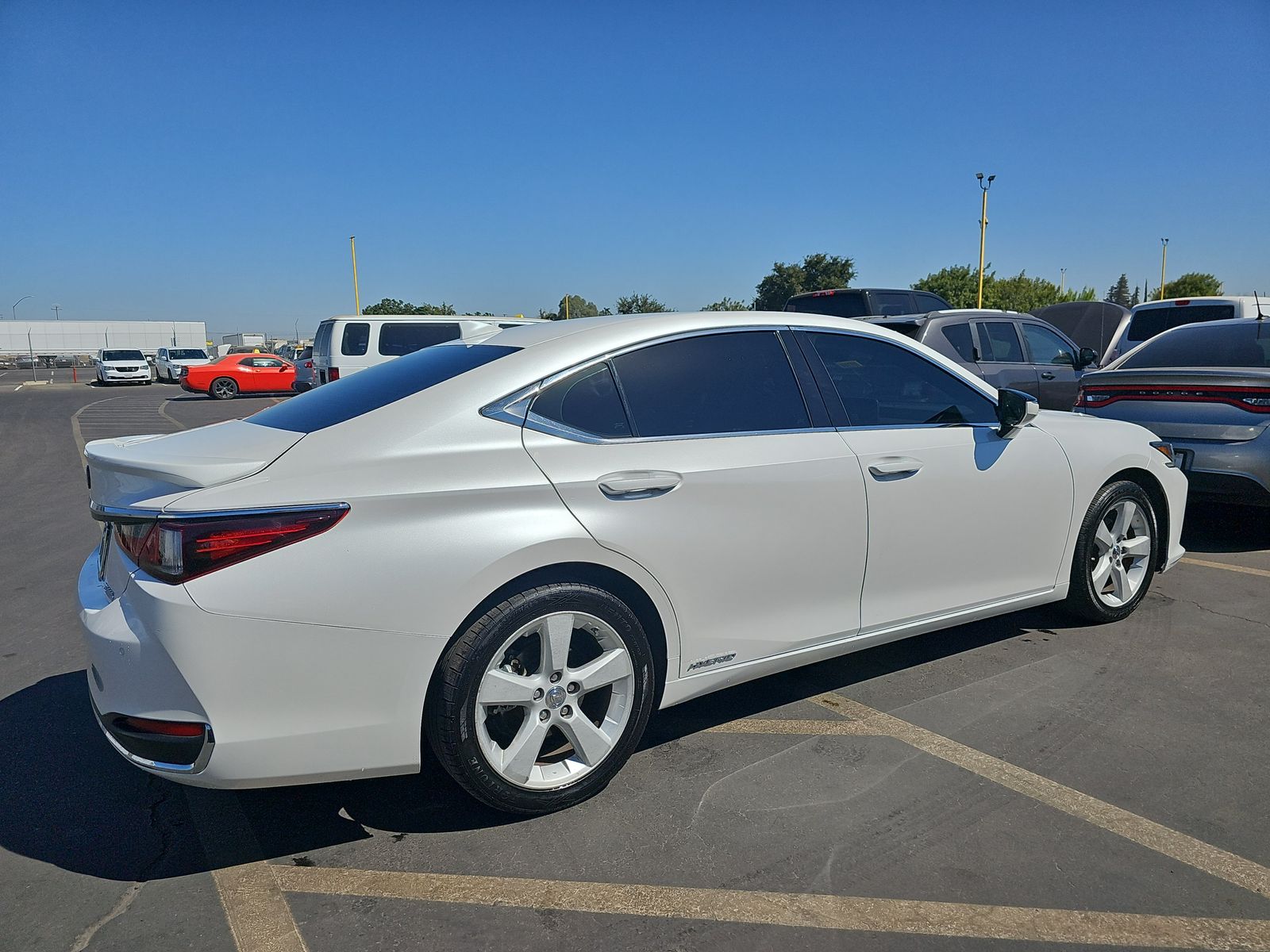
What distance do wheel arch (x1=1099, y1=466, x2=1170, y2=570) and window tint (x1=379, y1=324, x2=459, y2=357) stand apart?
48.4 ft

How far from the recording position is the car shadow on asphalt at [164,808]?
2641 mm

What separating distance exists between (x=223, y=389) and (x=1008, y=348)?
24.9 meters

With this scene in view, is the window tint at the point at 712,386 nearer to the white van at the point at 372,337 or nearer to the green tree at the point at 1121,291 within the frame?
the white van at the point at 372,337

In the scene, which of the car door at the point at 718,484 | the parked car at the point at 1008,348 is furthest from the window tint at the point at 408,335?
the car door at the point at 718,484

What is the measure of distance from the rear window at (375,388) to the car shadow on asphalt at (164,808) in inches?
45.6

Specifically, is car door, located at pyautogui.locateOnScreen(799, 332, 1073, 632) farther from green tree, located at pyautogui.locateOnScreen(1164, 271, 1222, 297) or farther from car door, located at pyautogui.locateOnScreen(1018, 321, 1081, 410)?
green tree, located at pyautogui.locateOnScreen(1164, 271, 1222, 297)

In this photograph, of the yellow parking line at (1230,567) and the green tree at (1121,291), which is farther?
the green tree at (1121,291)

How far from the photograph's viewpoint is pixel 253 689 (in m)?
2.34

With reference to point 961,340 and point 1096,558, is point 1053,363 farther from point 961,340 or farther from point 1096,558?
point 1096,558

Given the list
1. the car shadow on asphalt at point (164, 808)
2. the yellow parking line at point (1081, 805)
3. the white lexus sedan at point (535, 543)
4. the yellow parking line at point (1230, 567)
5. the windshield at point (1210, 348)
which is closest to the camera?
the white lexus sedan at point (535, 543)

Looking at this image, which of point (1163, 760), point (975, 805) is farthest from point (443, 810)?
point (1163, 760)

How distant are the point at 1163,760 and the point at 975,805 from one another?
821 millimetres

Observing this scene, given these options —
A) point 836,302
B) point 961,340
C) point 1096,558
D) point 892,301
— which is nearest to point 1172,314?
point 892,301

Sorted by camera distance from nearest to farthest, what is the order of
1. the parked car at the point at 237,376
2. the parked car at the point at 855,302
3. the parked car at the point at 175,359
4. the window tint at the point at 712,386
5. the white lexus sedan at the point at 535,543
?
the white lexus sedan at the point at 535,543, the window tint at the point at 712,386, the parked car at the point at 855,302, the parked car at the point at 237,376, the parked car at the point at 175,359
